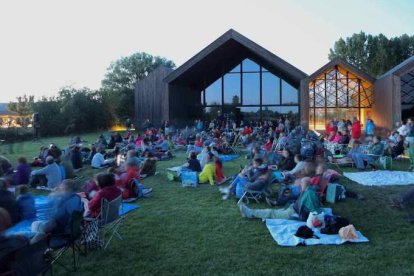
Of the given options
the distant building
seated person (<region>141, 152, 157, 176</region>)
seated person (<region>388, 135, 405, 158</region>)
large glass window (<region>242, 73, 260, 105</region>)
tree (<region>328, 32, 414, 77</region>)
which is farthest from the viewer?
tree (<region>328, 32, 414, 77</region>)

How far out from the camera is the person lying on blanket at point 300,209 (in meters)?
6.57

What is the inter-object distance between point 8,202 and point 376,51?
50.6m

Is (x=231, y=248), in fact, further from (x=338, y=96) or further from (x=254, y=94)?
(x=254, y=94)

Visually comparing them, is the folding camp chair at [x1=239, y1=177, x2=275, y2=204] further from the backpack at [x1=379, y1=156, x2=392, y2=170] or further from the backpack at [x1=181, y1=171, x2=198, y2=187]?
the backpack at [x1=379, y1=156, x2=392, y2=170]

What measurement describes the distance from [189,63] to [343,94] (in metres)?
10.0

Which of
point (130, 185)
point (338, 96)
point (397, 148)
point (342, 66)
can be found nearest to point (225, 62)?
point (342, 66)

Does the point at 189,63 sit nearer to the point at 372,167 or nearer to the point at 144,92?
the point at 144,92

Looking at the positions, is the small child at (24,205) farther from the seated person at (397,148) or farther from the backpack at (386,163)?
the seated person at (397,148)

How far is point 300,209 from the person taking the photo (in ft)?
22.0

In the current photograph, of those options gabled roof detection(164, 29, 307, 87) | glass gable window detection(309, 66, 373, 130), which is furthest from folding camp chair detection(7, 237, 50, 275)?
glass gable window detection(309, 66, 373, 130)

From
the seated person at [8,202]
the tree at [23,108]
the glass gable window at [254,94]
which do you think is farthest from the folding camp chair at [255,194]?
the tree at [23,108]

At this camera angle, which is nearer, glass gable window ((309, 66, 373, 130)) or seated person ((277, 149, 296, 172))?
seated person ((277, 149, 296, 172))

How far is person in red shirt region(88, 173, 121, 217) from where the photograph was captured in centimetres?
587

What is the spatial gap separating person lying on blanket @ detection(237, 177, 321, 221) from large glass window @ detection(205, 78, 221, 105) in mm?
20477
